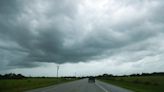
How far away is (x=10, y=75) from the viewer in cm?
16512

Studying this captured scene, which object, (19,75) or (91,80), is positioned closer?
(91,80)

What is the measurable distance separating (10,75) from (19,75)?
494 inches

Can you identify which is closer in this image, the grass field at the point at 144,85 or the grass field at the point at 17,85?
the grass field at the point at 144,85

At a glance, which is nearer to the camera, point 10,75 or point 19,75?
point 10,75

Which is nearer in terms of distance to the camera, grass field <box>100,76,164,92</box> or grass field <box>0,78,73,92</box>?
grass field <box>100,76,164,92</box>

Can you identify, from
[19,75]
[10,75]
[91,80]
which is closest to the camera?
[91,80]

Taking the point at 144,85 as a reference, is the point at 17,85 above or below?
above

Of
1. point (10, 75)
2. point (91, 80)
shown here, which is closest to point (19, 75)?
point (10, 75)

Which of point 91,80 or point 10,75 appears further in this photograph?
point 10,75

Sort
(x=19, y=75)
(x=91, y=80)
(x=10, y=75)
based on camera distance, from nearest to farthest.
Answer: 1. (x=91, y=80)
2. (x=10, y=75)
3. (x=19, y=75)

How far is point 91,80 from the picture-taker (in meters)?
77.6

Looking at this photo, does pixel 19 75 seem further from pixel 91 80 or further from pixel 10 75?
A: pixel 91 80

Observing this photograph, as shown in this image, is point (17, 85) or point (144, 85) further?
point (17, 85)

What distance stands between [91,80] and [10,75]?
320 ft
